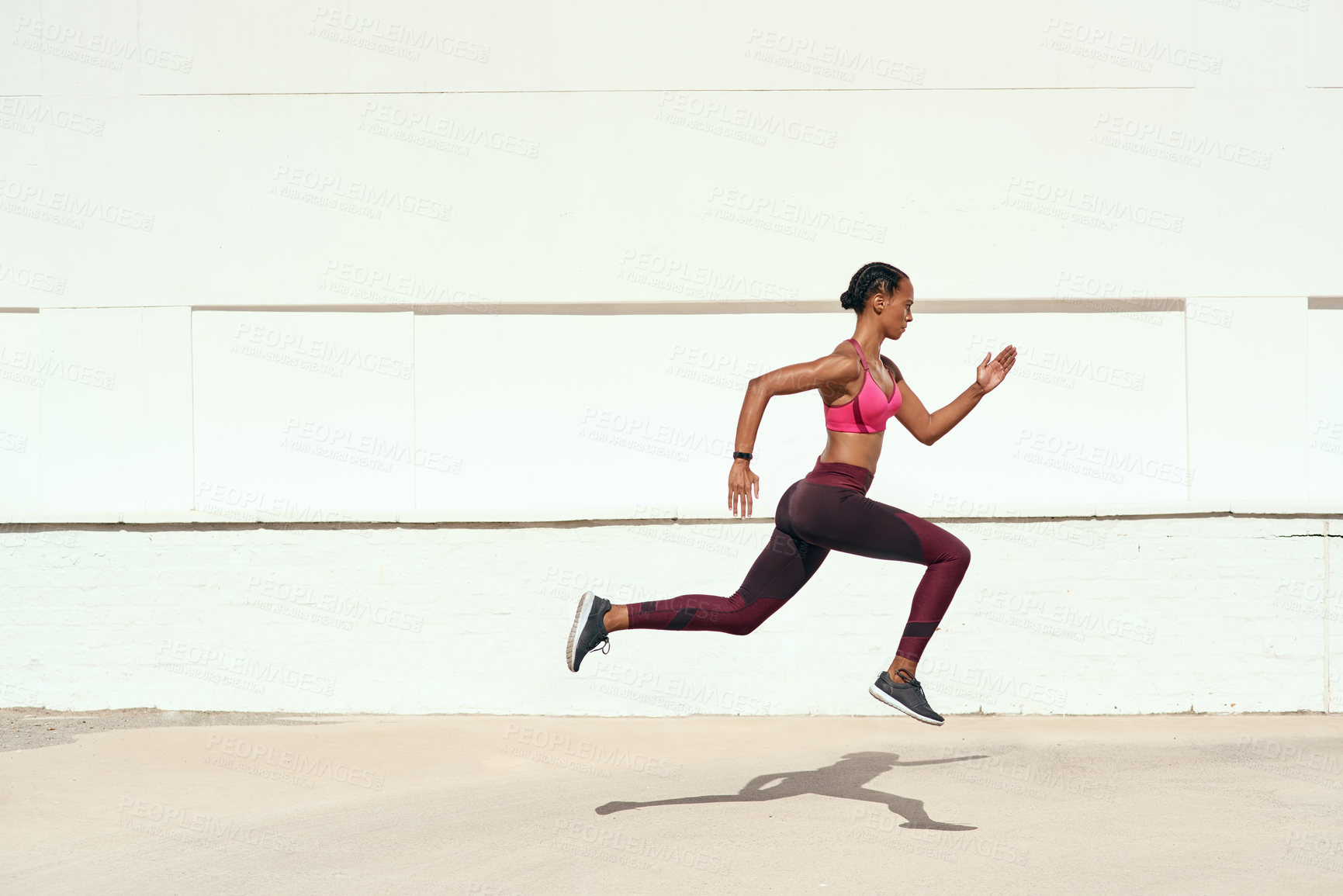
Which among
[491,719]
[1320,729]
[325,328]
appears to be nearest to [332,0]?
[325,328]

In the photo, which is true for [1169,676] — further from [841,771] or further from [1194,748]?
[841,771]

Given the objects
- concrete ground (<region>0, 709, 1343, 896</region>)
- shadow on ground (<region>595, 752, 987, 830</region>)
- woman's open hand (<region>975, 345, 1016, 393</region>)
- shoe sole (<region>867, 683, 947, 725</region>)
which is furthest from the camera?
shadow on ground (<region>595, 752, 987, 830</region>)

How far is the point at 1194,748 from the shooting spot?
7832 millimetres

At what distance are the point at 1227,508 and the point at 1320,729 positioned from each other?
1.56m

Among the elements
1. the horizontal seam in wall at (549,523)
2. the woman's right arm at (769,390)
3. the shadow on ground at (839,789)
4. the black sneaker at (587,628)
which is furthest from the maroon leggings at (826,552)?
the horizontal seam in wall at (549,523)

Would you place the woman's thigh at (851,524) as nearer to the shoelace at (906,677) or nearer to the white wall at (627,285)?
the shoelace at (906,677)

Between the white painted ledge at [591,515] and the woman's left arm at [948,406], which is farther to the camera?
the white painted ledge at [591,515]

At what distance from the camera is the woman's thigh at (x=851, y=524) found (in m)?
5.04

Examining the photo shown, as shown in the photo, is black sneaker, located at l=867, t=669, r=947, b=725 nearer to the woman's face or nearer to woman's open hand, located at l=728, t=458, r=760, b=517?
woman's open hand, located at l=728, t=458, r=760, b=517

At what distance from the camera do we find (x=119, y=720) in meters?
8.89

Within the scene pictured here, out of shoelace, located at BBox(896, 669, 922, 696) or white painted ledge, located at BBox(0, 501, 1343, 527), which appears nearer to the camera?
shoelace, located at BBox(896, 669, 922, 696)

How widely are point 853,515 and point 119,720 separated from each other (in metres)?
6.19

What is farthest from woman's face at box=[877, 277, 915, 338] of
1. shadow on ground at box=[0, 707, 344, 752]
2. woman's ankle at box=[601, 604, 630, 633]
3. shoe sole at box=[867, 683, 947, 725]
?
shadow on ground at box=[0, 707, 344, 752]

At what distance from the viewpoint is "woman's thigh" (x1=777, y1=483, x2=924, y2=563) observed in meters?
5.04
